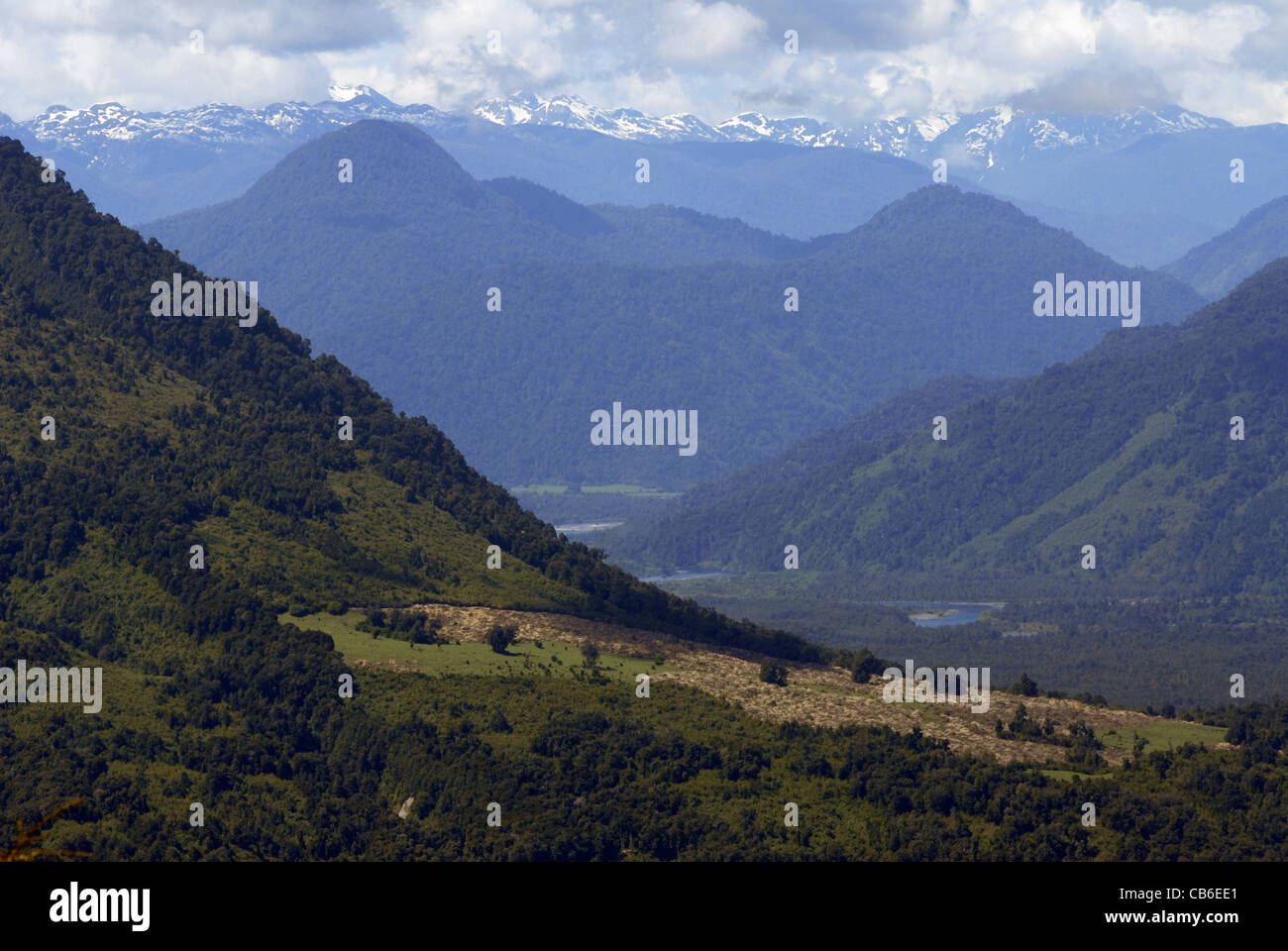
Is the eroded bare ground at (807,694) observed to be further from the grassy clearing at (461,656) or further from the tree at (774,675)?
the grassy clearing at (461,656)

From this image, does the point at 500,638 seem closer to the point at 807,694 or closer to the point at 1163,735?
the point at 807,694

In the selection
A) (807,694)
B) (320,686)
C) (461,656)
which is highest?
(461,656)

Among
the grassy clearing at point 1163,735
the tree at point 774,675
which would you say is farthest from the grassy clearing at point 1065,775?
the tree at point 774,675

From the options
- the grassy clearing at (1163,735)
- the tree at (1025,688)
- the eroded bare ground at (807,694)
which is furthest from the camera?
the tree at (1025,688)

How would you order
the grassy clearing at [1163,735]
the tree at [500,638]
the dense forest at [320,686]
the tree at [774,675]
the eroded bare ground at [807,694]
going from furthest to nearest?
1. the tree at [774,675]
2. the tree at [500,638]
3. the eroded bare ground at [807,694]
4. the grassy clearing at [1163,735]
5. the dense forest at [320,686]

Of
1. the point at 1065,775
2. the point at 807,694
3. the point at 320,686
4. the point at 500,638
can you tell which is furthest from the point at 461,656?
the point at 1065,775

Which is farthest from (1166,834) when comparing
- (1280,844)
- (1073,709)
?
(1073,709)

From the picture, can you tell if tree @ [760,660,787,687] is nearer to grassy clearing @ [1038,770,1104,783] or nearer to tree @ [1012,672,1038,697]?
tree @ [1012,672,1038,697]
